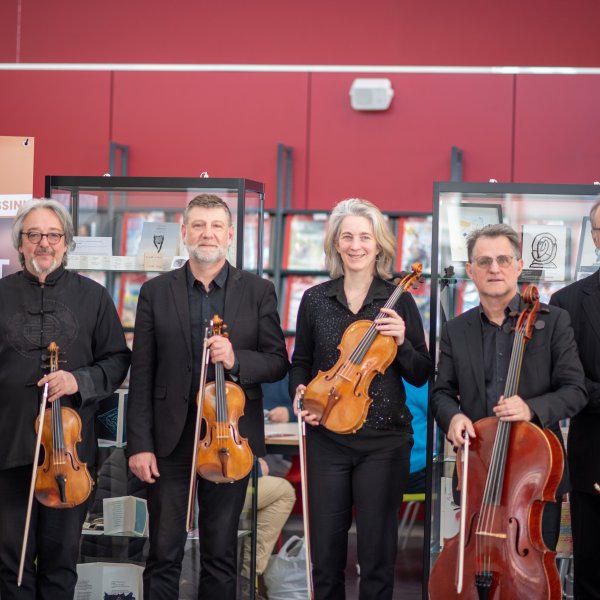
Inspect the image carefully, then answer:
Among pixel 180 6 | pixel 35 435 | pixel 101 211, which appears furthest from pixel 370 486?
pixel 180 6

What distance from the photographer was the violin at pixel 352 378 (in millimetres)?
2963

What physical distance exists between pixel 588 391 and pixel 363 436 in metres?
0.72

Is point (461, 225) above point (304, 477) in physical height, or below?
above

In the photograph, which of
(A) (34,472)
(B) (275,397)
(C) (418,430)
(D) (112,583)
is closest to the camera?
(A) (34,472)

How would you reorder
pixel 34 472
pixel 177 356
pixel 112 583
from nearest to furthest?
pixel 34 472, pixel 177 356, pixel 112 583

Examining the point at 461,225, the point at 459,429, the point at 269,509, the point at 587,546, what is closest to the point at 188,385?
the point at 459,429

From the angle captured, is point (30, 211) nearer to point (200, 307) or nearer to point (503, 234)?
point (200, 307)

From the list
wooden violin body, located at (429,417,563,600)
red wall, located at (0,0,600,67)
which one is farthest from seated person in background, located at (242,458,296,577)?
red wall, located at (0,0,600,67)

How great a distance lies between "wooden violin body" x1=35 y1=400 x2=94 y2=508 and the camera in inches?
120

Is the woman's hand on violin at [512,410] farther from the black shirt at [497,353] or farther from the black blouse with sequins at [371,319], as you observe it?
the black blouse with sequins at [371,319]

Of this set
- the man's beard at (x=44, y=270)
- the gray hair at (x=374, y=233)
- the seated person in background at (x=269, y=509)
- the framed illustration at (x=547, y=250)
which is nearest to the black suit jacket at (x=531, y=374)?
the gray hair at (x=374, y=233)

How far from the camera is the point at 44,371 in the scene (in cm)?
316

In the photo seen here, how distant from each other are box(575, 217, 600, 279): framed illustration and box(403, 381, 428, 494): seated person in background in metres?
A: 1.11

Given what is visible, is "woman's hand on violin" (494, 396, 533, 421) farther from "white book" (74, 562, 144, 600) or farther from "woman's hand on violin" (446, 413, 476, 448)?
"white book" (74, 562, 144, 600)
